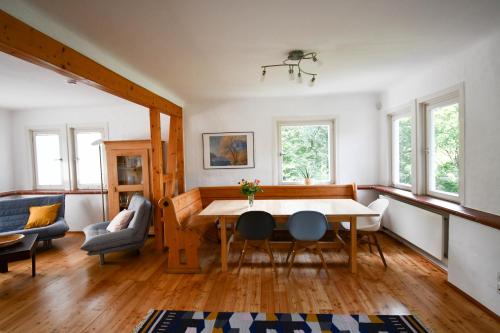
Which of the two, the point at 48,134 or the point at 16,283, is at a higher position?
the point at 48,134

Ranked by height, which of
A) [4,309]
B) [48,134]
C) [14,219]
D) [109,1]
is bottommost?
[4,309]

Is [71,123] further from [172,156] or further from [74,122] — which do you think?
[172,156]

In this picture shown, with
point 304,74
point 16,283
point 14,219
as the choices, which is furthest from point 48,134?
point 304,74

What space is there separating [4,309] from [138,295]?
124 cm

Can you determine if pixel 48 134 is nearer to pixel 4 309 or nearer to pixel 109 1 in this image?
pixel 4 309

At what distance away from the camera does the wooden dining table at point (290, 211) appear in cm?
314

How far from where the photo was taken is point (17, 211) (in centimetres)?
437

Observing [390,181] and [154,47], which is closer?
[154,47]

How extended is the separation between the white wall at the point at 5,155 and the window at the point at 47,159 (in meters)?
0.42

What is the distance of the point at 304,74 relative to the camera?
3.54 meters

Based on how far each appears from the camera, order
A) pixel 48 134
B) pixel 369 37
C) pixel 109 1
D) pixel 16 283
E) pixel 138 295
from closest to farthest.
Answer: pixel 109 1, pixel 369 37, pixel 138 295, pixel 16 283, pixel 48 134

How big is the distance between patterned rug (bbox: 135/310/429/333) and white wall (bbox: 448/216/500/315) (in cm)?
71

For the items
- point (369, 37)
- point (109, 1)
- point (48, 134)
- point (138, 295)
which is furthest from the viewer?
point (48, 134)

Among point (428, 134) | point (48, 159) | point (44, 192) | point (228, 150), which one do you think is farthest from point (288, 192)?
point (48, 159)
